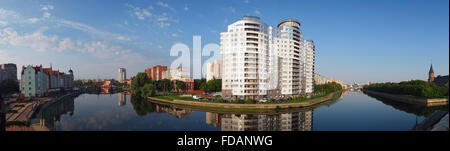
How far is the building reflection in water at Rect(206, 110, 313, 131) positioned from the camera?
16875 millimetres

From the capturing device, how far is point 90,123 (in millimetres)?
18578

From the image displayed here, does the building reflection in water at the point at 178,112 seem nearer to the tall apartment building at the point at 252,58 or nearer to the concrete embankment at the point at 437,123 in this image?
the tall apartment building at the point at 252,58

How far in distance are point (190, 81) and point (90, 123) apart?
138ft

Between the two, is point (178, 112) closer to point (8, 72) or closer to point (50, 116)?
point (50, 116)

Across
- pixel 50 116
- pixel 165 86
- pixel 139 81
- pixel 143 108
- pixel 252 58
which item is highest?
pixel 252 58

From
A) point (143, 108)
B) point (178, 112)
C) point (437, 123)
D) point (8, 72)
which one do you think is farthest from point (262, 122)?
point (8, 72)

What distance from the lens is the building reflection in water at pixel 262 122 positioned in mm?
16875

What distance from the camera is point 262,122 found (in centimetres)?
1862

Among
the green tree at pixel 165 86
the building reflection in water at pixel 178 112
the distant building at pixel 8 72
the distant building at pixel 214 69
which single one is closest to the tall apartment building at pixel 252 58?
the building reflection in water at pixel 178 112

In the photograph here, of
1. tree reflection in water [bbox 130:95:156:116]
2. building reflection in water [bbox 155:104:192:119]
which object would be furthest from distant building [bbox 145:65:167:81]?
building reflection in water [bbox 155:104:192:119]

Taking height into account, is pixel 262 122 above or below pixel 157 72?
below

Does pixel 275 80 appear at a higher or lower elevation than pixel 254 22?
lower

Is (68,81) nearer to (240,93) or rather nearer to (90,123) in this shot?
(90,123)
